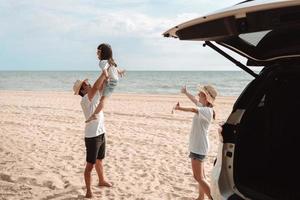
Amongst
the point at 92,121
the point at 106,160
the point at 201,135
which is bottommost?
the point at 106,160

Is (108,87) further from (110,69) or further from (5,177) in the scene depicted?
(5,177)

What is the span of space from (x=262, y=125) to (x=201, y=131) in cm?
179

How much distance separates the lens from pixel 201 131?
5.11 m

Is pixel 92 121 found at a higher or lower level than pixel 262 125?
lower

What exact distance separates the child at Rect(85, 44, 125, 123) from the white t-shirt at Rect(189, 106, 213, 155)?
46.4 inches

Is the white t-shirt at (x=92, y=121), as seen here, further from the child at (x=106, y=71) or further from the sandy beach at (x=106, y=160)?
the sandy beach at (x=106, y=160)

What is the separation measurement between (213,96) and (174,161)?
3331 mm

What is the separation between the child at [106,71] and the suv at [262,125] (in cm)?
212

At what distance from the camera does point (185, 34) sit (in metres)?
3.20

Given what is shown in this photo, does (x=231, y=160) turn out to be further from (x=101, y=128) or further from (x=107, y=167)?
(x=107, y=167)

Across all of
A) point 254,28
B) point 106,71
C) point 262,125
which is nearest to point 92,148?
point 106,71

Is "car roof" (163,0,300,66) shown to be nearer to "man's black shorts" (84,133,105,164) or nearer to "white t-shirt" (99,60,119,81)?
"white t-shirt" (99,60,119,81)

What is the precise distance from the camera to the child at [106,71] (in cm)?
544

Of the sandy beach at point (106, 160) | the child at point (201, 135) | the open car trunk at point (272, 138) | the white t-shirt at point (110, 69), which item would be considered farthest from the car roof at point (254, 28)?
the sandy beach at point (106, 160)
